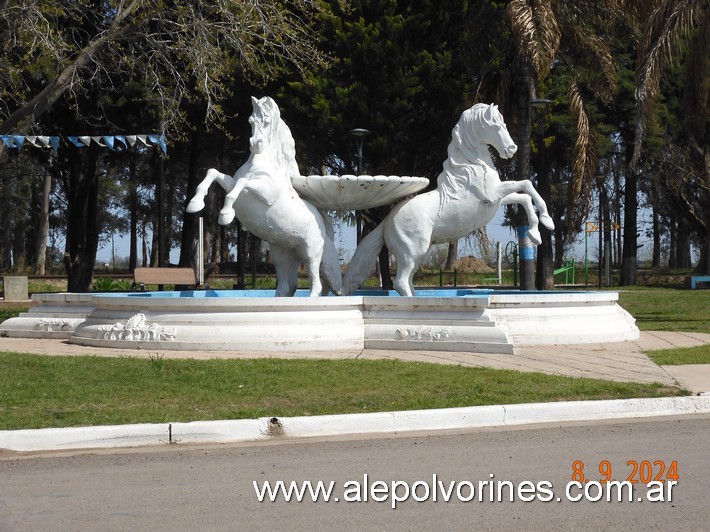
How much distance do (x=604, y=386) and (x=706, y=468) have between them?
9.07 ft

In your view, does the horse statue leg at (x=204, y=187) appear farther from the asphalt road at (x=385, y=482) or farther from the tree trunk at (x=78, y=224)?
the tree trunk at (x=78, y=224)

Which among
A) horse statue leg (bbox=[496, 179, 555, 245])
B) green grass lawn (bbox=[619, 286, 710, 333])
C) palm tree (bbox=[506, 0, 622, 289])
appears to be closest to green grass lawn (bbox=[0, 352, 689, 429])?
horse statue leg (bbox=[496, 179, 555, 245])

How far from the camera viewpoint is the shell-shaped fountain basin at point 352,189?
13172mm

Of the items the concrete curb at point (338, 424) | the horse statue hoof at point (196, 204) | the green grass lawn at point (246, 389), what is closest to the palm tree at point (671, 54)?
the horse statue hoof at point (196, 204)

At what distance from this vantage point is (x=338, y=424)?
7.39 meters

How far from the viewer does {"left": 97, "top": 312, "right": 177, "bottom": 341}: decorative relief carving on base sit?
11766 millimetres

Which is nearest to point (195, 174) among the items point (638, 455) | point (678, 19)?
point (678, 19)

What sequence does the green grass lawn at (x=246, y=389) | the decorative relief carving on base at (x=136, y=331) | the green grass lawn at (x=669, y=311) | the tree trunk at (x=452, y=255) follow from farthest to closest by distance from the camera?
1. the tree trunk at (x=452, y=255)
2. the green grass lawn at (x=669, y=311)
3. the decorative relief carving on base at (x=136, y=331)
4. the green grass lawn at (x=246, y=389)

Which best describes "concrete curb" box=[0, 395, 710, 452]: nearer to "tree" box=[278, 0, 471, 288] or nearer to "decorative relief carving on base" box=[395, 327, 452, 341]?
"decorative relief carving on base" box=[395, 327, 452, 341]

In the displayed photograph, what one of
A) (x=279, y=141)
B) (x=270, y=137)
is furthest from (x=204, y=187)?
(x=279, y=141)

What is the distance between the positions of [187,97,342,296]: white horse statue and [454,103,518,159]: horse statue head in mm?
2388

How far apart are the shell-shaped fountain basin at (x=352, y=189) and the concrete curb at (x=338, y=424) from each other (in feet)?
19.4

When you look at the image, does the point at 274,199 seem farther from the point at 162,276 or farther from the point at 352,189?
the point at 162,276

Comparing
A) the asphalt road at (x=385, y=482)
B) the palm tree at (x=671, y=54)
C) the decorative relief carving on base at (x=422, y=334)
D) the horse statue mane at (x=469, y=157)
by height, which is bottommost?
the asphalt road at (x=385, y=482)
